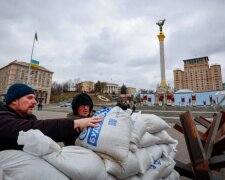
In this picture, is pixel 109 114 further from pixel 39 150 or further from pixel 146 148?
pixel 146 148

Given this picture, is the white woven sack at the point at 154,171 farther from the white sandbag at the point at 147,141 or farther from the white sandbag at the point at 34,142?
the white sandbag at the point at 34,142

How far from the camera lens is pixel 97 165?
1031 millimetres

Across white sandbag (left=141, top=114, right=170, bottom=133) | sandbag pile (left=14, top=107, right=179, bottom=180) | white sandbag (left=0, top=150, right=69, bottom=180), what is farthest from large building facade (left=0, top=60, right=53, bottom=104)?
white sandbag (left=0, top=150, right=69, bottom=180)

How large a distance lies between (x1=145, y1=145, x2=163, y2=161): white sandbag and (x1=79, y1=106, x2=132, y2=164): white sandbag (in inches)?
25.2

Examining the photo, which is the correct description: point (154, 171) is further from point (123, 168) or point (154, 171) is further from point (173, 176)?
point (123, 168)

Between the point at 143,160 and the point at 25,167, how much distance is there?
972mm

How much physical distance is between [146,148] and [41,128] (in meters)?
1.13

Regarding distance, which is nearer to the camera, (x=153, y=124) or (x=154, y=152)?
(x=154, y=152)

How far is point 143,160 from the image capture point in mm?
1500

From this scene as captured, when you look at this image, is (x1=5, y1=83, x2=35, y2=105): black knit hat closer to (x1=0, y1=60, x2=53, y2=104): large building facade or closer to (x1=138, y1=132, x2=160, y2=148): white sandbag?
(x1=138, y1=132, x2=160, y2=148): white sandbag

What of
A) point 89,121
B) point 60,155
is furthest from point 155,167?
point 60,155

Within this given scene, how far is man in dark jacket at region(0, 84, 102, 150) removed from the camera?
3.19 feet

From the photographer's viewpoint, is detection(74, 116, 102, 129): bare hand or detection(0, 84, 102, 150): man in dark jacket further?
detection(74, 116, 102, 129): bare hand

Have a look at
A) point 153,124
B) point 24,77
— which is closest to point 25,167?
point 153,124
